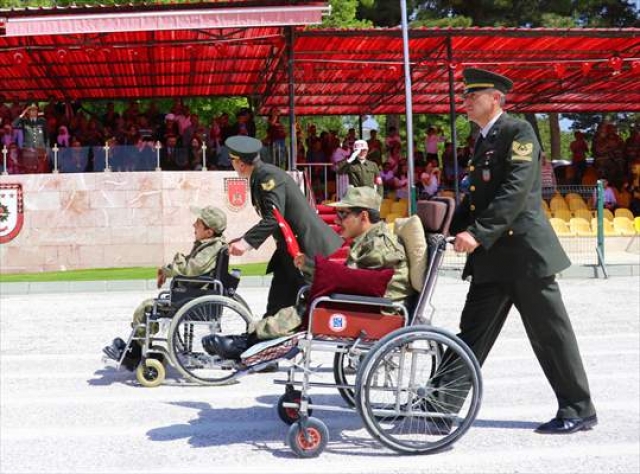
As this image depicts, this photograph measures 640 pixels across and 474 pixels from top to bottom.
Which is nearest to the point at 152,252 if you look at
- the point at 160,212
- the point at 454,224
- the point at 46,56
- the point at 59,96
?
the point at 160,212

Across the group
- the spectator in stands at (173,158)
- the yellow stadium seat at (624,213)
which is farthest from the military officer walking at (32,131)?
the yellow stadium seat at (624,213)

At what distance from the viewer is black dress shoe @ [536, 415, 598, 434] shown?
5.13 metres

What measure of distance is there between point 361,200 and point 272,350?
1003mm

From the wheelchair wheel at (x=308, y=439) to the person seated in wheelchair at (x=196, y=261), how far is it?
2.51 meters

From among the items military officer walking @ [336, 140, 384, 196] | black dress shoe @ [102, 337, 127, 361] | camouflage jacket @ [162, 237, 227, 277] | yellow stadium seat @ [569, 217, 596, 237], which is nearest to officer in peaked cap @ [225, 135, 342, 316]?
camouflage jacket @ [162, 237, 227, 277]

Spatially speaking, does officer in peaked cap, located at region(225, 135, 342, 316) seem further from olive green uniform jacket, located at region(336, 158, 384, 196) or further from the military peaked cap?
olive green uniform jacket, located at region(336, 158, 384, 196)

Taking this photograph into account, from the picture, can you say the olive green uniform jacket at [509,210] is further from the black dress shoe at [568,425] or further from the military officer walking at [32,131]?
the military officer walking at [32,131]

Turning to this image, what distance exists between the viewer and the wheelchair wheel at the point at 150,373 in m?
6.96

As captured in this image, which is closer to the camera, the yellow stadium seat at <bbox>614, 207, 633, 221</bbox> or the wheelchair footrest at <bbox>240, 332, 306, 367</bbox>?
the wheelchair footrest at <bbox>240, 332, 306, 367</bbox>

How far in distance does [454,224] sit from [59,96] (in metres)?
25.8

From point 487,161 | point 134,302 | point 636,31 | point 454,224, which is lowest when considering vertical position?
point 134,302

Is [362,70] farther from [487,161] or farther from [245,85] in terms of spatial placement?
[487,161]

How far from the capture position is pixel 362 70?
24719 millimetres

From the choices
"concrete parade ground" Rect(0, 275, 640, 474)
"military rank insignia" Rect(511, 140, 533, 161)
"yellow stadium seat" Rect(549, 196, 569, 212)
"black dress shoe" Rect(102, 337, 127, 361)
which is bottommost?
"concrete parade ground" Rect(0, 275, 640, 474)
